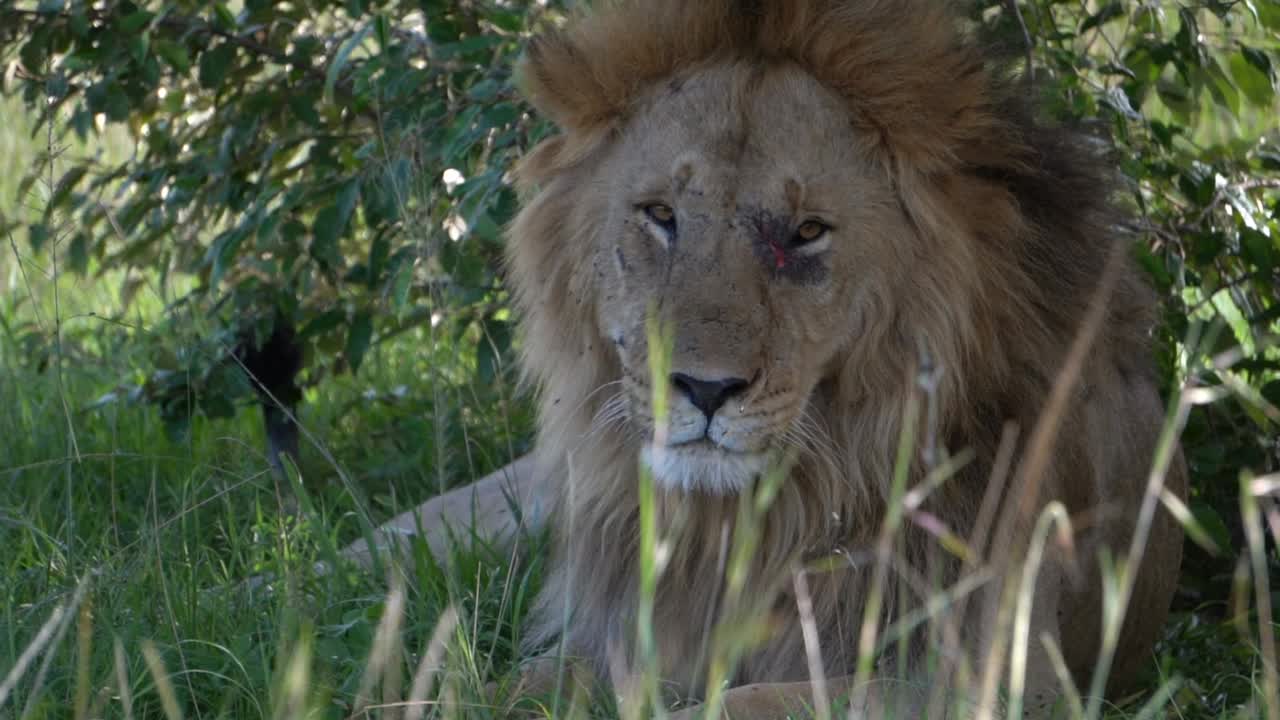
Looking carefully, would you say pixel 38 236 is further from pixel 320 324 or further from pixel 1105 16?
pixel 1105 16

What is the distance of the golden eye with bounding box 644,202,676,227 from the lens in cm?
273

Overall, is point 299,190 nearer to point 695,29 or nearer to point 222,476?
point 222,476

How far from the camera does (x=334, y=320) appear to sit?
165 inches

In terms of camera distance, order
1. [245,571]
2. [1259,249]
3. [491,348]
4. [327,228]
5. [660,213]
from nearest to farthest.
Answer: [660,213], [245,571], [1259,249], [327,228], [491,348]

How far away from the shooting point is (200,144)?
441cm

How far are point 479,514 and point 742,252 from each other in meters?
1.41

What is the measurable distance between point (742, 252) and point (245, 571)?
131 cm

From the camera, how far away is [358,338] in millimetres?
4137

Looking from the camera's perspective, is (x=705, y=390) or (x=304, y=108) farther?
(x=304, y=108)

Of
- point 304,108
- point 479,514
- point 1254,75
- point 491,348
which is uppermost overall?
point 304,108

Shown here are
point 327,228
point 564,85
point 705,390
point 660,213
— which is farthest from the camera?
point 327,228

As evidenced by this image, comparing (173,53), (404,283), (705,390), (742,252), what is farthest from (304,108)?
(705,390)

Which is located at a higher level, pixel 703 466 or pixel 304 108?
pixel 304 108

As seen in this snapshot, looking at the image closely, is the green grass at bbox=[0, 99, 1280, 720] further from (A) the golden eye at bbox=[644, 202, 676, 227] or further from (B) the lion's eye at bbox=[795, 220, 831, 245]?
(B) the lion's eye at bbox=[795, 220, 831, 245]
